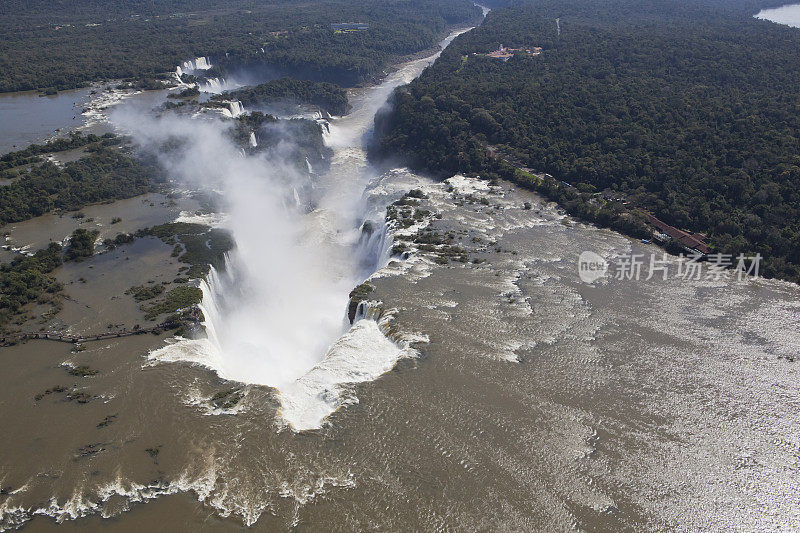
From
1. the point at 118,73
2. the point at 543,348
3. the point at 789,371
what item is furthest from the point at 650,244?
the point at 118,73

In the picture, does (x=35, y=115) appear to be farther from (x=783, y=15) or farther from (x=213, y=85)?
(x=783, y=15)

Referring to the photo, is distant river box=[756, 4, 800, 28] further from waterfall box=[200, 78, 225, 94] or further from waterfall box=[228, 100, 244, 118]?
waterfall box=[200, 78, 225, 94]

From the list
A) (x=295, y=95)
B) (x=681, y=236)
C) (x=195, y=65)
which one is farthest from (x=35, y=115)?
(x=681, y=236)

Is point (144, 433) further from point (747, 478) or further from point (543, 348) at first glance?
point (747, 478)

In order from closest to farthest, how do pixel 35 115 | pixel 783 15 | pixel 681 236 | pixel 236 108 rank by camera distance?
pixel 681 236, pixel 35 115, pixel 236 108, pixel 783 15

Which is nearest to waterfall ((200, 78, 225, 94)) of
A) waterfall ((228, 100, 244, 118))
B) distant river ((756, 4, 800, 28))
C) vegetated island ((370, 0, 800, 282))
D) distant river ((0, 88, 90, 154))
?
distant river ((0, 88, 90, 154))
